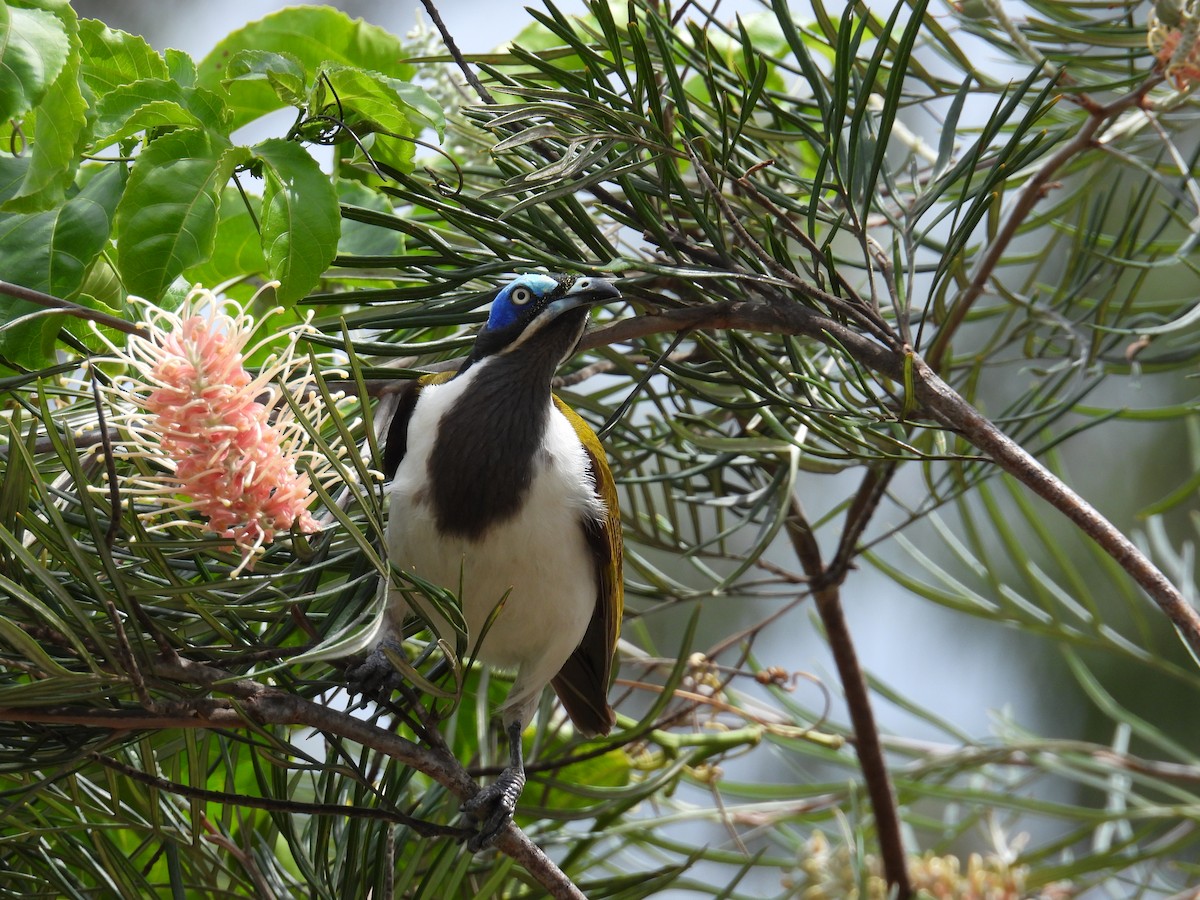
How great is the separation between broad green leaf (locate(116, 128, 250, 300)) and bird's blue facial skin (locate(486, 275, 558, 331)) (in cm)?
22

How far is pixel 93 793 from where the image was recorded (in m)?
0.74

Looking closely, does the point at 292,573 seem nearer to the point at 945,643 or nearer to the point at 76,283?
the point at 76,283

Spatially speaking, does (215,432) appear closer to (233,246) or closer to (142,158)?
(142,158)

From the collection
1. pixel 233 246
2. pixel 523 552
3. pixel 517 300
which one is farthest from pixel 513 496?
pixel 233 246

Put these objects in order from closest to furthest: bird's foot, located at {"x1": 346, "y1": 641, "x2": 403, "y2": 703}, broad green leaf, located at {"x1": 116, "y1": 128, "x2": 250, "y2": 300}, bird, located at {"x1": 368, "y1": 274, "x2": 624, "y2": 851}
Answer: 1. broad green leaf, located at {"x1": 116, "y1": 128, "x2": 250, "y2": 300}
2. bird's foot, located at {"x1": 346, "y1": 641, "x2": 403, "y2": 703}
3. bird, located at {"x1": 368, "y1": 274, "x2": 624, "y2": 851}

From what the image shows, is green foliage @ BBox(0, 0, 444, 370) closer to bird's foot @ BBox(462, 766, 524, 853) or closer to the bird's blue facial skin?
the bird's blue facial skin

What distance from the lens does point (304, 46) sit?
90 cm

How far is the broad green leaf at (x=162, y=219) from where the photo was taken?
0.61 m

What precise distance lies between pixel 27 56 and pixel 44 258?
0.10 m

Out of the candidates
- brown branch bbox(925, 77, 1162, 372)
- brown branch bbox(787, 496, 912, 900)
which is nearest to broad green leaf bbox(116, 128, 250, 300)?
brown branch bbox(925, 77, 1162, 372)

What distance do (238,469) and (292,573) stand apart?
0.17 feet

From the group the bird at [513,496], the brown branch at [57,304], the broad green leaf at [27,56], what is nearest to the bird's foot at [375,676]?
the bird at [513,496]

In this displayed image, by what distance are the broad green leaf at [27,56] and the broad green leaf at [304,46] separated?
25cm

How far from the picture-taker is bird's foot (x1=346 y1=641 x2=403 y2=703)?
73cm
